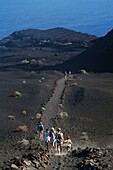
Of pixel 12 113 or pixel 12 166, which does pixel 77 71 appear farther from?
pixel 12 166

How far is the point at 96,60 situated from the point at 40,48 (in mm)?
31058

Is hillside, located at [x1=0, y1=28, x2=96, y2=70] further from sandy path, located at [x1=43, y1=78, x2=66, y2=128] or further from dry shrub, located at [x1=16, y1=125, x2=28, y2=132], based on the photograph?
dry shrub, located at [x1=16, y1=125, x2=28, y2=132]

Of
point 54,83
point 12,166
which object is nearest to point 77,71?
point 54,83

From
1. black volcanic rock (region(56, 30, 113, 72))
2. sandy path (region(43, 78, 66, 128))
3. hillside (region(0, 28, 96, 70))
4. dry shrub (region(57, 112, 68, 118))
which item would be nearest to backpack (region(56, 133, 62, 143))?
sandy path (region(43, 78, 66, 128))

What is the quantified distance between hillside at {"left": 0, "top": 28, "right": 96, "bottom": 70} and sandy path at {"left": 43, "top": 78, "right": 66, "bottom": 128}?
2181 cm

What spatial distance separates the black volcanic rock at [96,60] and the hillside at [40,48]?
4.95m

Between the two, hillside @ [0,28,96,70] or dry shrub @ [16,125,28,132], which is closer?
dry shrub @ [16,125,28,132]

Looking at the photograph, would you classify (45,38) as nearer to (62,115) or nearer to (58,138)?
(62,115)

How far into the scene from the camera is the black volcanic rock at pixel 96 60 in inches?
2229

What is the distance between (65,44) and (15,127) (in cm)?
6324

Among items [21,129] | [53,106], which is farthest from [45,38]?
[21,129]

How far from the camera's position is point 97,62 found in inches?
2318

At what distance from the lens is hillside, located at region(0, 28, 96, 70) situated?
70.7m

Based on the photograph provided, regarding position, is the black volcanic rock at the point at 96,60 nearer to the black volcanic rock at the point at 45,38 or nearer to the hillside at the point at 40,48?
the hillside at the point at 40,48
